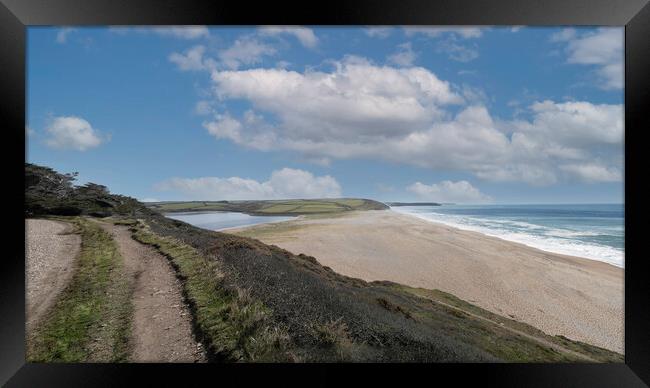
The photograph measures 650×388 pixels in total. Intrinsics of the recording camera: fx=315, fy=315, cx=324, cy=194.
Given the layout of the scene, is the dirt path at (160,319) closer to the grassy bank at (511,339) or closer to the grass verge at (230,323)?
the grass verge at (230,323)

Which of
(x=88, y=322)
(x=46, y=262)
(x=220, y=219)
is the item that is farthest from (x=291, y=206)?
(x=88, y=322)

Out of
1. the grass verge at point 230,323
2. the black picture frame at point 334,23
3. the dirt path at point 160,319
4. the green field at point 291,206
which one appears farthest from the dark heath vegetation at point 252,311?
the green field at point 291,206

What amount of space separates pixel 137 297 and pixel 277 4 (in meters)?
4.79

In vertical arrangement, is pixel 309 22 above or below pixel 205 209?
above

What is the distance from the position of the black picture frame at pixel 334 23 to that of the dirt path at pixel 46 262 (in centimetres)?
90

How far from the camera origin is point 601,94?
9.00 m

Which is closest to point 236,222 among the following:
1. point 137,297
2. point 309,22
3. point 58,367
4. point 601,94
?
point 137,297

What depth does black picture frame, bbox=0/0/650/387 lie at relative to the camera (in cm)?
Answer: 375

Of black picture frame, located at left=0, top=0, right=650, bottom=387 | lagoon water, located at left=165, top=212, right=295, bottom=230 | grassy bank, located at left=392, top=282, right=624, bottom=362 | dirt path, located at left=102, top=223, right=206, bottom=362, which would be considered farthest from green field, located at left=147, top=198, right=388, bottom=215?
black picture frame, located at left=0, top=0, right=650, bottom=387

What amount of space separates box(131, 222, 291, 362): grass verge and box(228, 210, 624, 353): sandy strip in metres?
5.09

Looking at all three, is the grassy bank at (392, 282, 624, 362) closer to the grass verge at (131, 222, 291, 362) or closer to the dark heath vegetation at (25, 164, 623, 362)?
the dark heath vegetation at (25, 164, 623, 362)

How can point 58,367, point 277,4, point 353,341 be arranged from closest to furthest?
point 277,4 < point 58,367 < point 353,341

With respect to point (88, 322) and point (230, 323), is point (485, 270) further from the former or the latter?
point (88, 322)

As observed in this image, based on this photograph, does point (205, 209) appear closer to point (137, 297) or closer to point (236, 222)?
point (236, 222)
